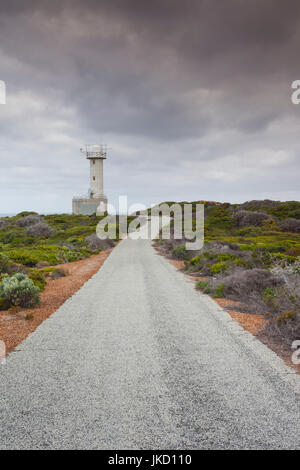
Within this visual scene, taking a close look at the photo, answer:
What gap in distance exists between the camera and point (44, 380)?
441cm

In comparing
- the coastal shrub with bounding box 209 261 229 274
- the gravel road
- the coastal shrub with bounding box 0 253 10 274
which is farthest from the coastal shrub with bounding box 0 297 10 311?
the coastal shrub with bounding box 209 261 229 274

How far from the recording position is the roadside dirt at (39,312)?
21.0 ft

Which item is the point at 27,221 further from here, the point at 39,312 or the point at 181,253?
the point at 39,312

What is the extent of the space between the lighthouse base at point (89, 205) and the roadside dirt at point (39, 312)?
44.9 meters

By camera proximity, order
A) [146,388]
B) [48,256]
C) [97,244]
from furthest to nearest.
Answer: [97,244] < [48,256] < [146,388]

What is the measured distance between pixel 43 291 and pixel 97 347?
19.6ft

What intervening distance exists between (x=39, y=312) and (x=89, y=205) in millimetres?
52534

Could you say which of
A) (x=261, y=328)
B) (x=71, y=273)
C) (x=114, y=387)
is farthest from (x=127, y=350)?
(x=71, y=273)

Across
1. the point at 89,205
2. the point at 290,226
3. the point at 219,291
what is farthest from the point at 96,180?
the point at 219,291

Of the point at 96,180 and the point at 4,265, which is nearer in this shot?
the point at 4,265

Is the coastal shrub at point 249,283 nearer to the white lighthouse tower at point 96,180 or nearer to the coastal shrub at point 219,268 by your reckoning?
the coastal shrub at point 219,268

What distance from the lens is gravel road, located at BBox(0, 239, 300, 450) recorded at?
3.24m

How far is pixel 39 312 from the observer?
8.22 meters

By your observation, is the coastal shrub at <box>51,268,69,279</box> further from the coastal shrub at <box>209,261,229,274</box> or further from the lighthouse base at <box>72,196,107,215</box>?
the lighthouse base at <box>72,196,107,215</box>
